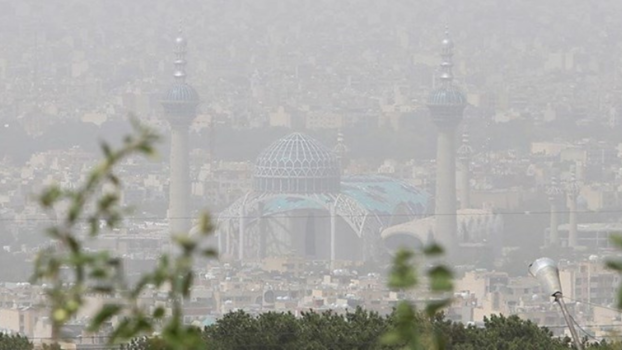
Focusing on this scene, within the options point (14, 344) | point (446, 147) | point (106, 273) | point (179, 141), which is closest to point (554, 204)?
point (446, 147)

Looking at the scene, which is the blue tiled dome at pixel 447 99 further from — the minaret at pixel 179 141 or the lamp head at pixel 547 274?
the lamp head at pixel 547 274

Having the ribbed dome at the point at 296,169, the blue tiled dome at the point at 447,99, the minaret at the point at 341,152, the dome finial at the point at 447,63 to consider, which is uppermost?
the dome finial at the point at 447,63

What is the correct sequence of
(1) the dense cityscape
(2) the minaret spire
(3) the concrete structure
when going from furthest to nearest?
(2) the minaret spire < (3) the concrete structure < (1) the dense cityscape

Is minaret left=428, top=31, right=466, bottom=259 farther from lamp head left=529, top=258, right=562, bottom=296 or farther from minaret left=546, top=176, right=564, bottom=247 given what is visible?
lamp head left=529, top=258, right=562, bottom=296

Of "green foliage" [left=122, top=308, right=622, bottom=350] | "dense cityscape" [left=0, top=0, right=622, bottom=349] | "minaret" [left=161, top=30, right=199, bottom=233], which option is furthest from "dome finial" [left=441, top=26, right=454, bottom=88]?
"green foliage" [left=122, top=308, right=622, bottom=350]

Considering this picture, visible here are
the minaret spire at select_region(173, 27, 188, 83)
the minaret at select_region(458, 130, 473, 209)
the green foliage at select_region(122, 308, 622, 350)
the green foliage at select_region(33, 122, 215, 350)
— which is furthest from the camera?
the minaret spire at select_region(173, 27, 188, 83)

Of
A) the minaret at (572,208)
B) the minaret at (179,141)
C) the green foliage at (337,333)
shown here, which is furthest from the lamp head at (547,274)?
the minaret at (179,141)

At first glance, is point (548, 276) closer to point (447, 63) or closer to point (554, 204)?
point (554, 204)
